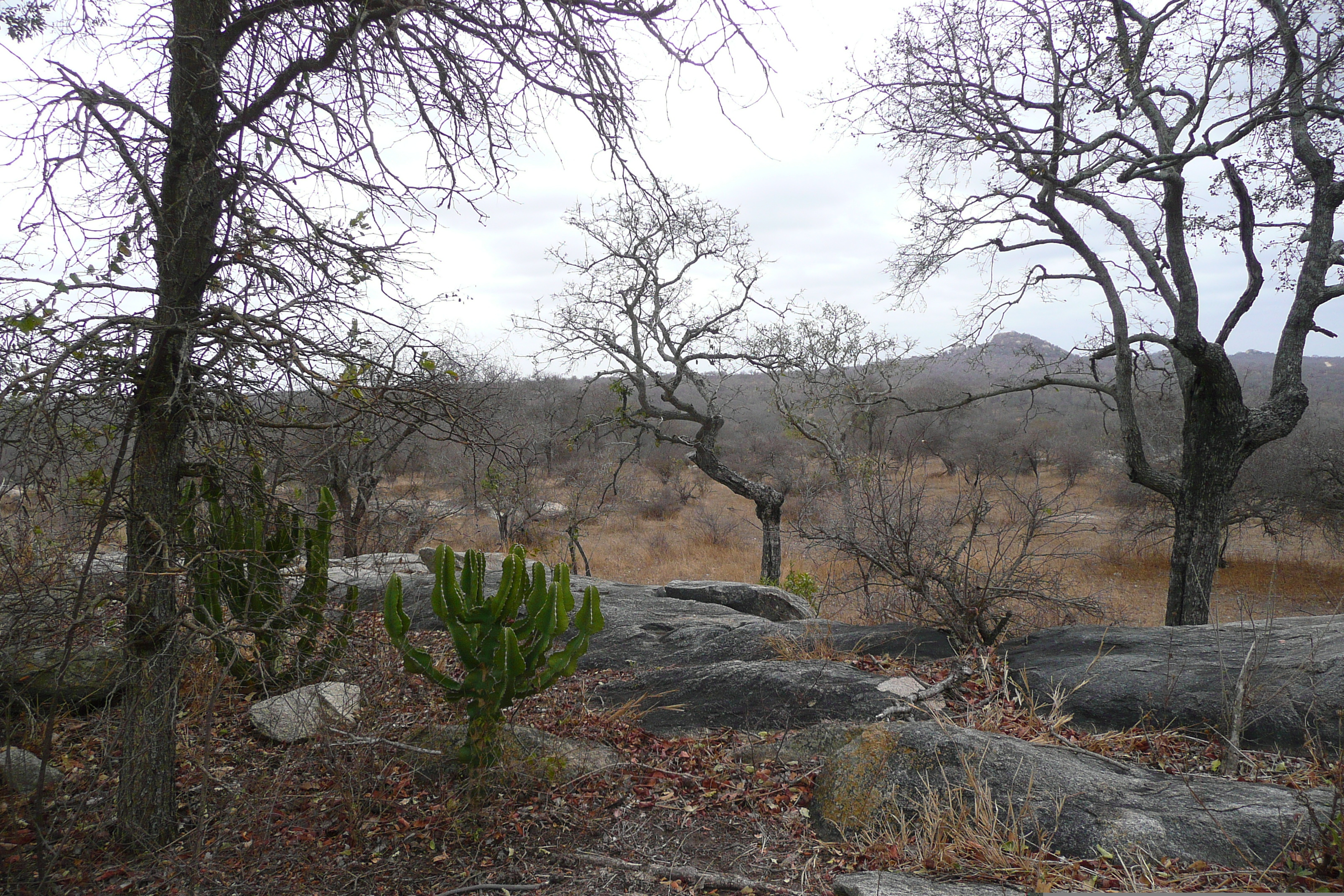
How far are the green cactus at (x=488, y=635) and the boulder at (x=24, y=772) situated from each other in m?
2.37

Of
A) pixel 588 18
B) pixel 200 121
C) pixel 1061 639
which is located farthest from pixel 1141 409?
pixel 200 121

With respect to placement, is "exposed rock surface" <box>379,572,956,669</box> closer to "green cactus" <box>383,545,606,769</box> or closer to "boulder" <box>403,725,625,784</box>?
"boulder" <box>403,725,625,784</box>

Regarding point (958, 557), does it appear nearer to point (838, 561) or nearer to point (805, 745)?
point (805, 745)

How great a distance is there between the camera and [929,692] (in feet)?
16.7

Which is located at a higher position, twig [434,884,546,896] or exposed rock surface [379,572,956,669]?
exposed rock surface [379,572,956,669]

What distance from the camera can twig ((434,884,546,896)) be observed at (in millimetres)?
3389

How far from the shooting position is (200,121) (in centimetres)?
348

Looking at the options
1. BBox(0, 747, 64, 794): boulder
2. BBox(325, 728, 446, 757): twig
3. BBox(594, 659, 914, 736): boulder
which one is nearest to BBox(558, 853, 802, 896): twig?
BBox(325, 728, 446, 757): twig

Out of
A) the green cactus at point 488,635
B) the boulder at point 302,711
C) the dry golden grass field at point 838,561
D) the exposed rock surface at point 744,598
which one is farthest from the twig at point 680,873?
the dry golden grass field at point 838,561

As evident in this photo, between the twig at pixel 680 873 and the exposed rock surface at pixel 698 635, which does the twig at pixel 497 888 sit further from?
the exposed rock surface at pixel 698 635

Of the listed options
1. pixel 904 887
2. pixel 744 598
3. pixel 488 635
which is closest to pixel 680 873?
pixel 904 887

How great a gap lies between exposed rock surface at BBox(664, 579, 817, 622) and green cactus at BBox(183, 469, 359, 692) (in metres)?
5.19

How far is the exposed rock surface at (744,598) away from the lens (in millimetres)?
10086

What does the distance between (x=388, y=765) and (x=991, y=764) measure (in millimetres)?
3500
